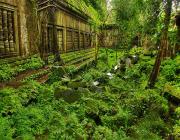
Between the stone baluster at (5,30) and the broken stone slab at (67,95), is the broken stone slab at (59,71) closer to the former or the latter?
the stone baluster at (5,30)

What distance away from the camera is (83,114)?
314 inches

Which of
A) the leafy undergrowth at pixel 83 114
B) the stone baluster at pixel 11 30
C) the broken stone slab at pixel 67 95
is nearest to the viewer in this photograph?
the leafy undergrowth at pixel 83 114

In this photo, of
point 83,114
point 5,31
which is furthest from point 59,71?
point 83,114

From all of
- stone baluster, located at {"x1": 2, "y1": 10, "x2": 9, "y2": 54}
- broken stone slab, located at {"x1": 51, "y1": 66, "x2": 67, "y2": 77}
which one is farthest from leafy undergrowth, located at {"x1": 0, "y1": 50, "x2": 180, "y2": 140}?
stone baluster, located at {"x1": 2, "y1": 10, "x2": 9, "y2": 54}

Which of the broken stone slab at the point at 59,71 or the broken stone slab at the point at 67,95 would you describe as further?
the broken stone slab at the point at 59,71

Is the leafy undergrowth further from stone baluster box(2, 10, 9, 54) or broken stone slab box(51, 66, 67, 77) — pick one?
stone baluster box(2, 10, 9, 54)

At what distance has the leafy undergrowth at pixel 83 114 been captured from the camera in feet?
21.6

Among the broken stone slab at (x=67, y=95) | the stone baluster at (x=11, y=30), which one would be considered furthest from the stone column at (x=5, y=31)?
the broken stone slab at (x=67, y=95)

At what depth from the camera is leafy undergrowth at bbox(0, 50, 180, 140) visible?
659 cm

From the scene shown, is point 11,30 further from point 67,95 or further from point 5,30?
point 67,95

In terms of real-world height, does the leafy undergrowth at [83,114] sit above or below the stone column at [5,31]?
below

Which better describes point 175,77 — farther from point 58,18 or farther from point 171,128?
point 58,18

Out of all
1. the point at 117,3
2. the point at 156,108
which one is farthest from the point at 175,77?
the point at 117,3

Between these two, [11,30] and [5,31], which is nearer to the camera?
[5,31]
